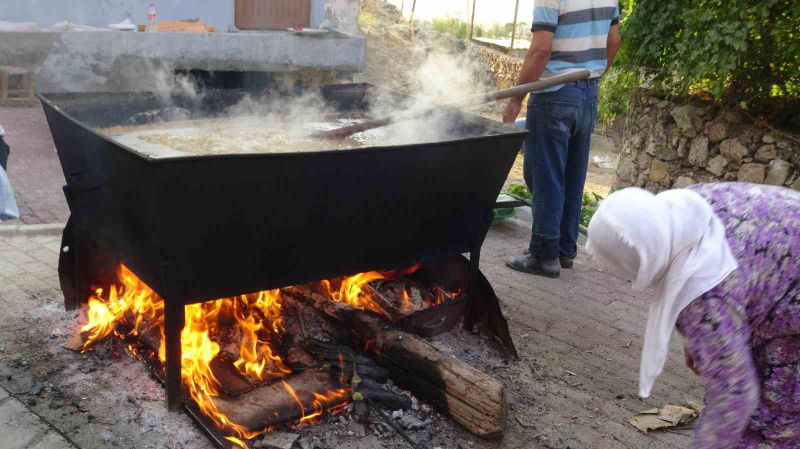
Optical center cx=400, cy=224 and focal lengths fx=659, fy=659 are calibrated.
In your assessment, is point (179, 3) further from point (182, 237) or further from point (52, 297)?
point (182, 237)

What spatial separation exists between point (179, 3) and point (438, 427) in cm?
898

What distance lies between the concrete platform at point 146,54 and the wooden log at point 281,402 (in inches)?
249

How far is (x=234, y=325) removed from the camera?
10.9ft

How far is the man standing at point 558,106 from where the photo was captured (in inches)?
174

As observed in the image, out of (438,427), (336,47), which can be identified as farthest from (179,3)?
(438,427)

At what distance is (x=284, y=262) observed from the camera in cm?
285

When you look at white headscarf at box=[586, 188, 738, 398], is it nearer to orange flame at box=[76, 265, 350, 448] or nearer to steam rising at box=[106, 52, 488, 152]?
orange flame at box=[76, 265, 350, 448]

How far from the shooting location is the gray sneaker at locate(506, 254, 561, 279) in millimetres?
4969

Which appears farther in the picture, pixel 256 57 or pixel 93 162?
pixel 256 57

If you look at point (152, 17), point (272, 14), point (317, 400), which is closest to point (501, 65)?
point (272, 14)

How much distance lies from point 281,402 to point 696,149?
19.1ft

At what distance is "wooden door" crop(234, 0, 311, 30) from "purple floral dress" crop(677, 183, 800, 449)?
32.0ft

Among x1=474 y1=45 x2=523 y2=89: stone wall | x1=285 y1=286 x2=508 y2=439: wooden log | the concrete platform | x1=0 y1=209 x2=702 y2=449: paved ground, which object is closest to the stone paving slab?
x1=0 y1=209 x2=702 y2=449: paved ground

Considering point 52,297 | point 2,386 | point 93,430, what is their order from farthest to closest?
1. point 52,297
2. point 2,386
3. point 93,430
